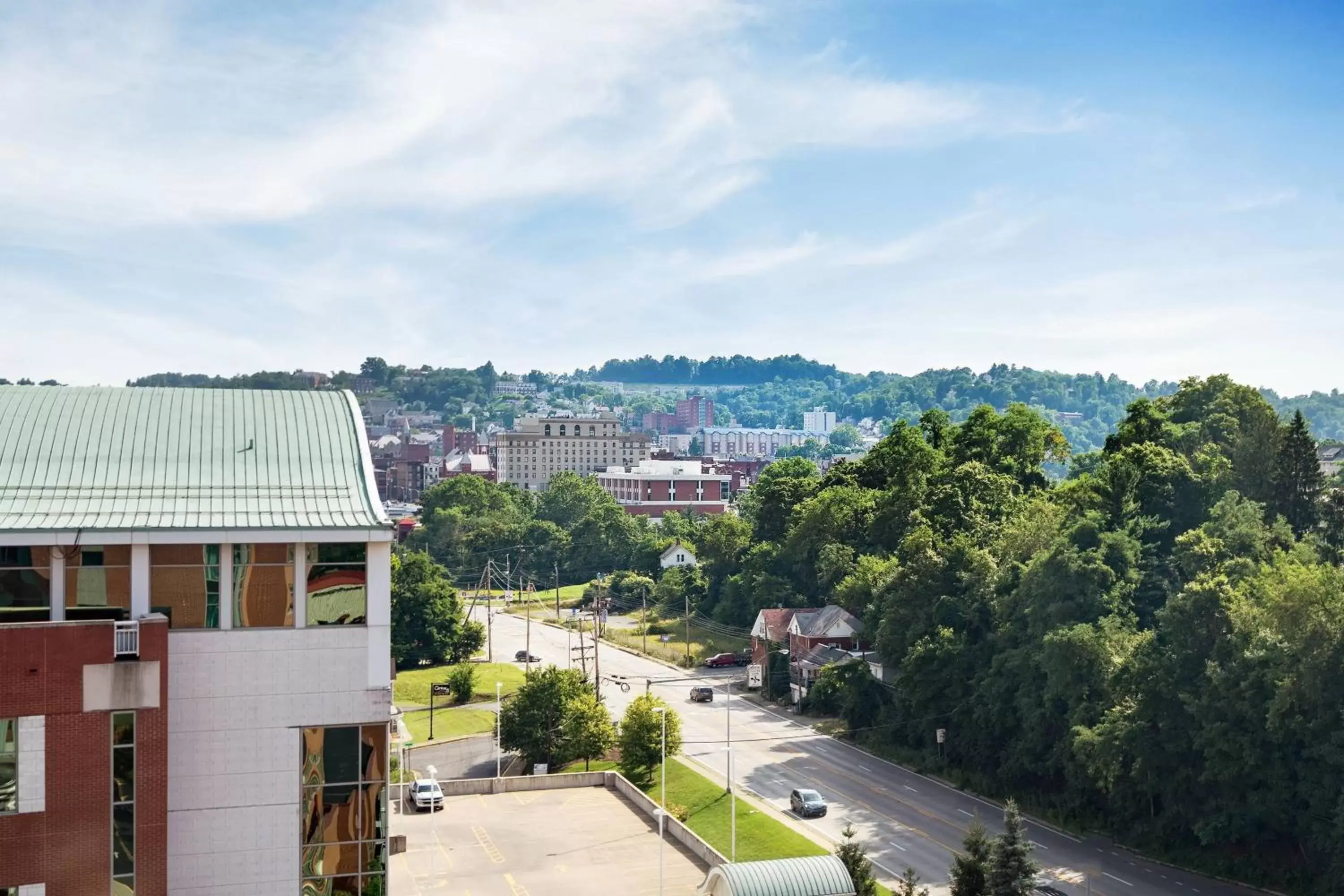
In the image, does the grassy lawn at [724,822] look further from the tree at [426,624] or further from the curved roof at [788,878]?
the tree at [426,624]

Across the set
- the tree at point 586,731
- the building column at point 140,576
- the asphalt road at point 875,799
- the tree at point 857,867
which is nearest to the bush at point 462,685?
the asphalt road at point 875,799

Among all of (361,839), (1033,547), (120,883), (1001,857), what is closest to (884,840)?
(1001,857)

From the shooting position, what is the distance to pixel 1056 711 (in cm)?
5597

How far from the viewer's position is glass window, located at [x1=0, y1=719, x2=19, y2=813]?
75.9ft

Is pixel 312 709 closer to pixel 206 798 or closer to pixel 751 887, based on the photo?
pixel 206 798

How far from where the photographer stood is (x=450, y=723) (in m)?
76.4

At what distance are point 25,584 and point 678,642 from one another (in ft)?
262

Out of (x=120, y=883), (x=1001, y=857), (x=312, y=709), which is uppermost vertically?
(x=312, y=709)

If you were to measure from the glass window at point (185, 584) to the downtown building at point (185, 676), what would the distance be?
0.09 feet

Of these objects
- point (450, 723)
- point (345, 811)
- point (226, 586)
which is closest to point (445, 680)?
point (450, 723)

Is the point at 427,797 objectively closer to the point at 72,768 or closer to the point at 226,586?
the point at 226,586

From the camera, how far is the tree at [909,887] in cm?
3932

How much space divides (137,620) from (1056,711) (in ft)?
136

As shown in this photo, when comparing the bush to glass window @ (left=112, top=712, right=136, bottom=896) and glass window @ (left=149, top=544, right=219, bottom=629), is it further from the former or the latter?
glass window @ (left=112, top=712, right=136, bottom=896)
